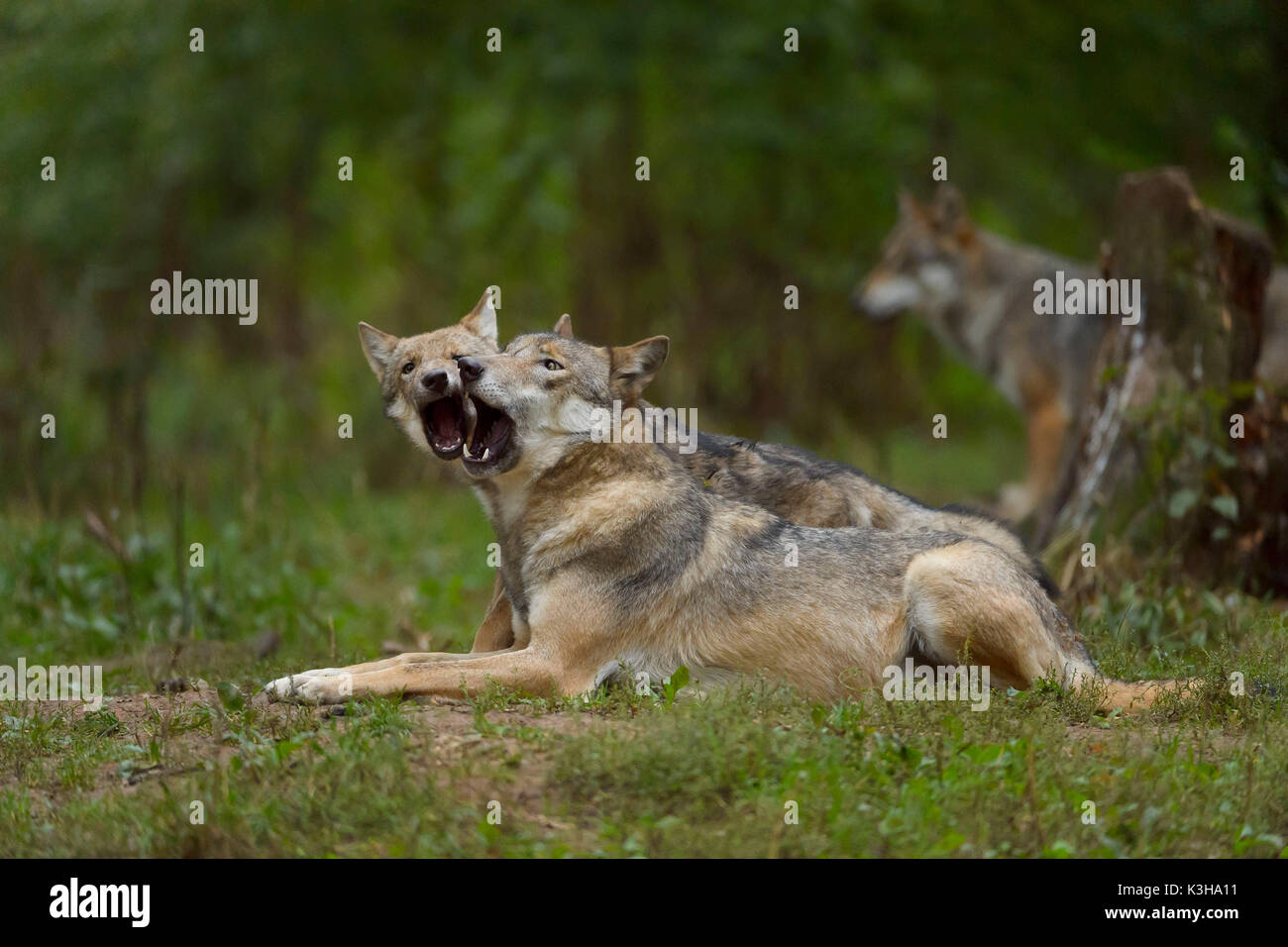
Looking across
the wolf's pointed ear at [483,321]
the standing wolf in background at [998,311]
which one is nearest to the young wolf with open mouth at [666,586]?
the wolf's pointed ear at [483,321]

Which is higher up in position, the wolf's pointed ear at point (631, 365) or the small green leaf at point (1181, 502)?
the wolf's pointed ear at point (631, 365)

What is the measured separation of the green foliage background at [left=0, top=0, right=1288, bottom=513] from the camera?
49.5 feet

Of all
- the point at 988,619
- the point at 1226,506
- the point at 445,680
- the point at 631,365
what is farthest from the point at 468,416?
the point at 1226,506

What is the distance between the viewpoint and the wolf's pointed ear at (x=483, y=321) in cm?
776

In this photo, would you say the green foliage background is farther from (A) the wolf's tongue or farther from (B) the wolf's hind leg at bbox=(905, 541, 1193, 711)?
(B) the wolf's hind leg at bbox=(905, 541, 1193, 711)

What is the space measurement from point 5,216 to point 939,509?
11.8 m

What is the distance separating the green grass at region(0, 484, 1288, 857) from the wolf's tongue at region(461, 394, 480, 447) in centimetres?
142

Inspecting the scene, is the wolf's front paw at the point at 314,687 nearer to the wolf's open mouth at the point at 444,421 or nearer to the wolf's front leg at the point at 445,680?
the wolf's front leg at the point at 445,680

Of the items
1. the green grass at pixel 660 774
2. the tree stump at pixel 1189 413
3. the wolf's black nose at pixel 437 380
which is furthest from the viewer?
the tree stump at pixel 1189 413

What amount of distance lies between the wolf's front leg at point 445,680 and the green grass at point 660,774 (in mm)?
119

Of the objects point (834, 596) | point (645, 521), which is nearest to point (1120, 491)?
point (834, 596)
